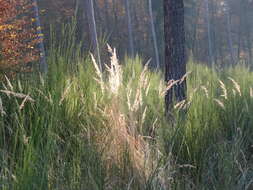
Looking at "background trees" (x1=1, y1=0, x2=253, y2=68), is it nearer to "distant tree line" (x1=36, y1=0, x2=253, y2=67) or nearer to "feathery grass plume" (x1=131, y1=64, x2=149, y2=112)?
"distant tree line" (x1=36, y1=0, x2=253, y2=67)

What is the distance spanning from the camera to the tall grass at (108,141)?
206 centimetres

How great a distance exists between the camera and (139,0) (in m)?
34.7

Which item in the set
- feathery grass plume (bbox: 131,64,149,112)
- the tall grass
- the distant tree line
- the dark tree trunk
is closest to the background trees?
the distant tree line

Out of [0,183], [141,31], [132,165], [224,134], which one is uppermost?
[0,183]

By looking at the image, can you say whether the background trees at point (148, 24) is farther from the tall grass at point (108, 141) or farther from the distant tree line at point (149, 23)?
the tall grass at point (108, 141)

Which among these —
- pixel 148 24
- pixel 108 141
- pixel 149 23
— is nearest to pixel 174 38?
pixel 108 141

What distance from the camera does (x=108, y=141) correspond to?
9.01 ft

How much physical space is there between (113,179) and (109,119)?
0.85m

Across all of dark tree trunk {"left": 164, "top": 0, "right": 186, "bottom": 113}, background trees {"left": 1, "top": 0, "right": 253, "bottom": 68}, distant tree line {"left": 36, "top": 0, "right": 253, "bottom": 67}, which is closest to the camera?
dark tree trunk {"left": 164, "top": 0, "right": 186, "bottom": 113}

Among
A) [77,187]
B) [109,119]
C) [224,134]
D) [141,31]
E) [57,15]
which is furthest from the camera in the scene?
[141,31]

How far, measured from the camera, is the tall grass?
2.06 m

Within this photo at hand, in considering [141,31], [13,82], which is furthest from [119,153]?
[141,31]

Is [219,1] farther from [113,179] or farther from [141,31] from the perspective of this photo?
[113,179]

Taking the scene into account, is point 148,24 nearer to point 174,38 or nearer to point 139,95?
point 174,38
